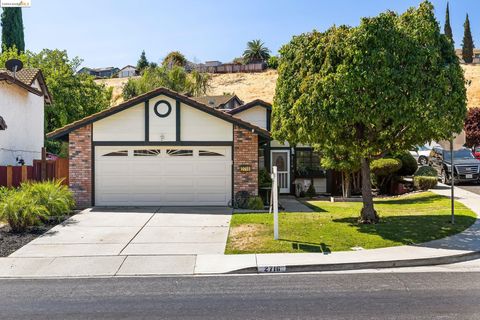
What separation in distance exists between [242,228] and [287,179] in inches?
450

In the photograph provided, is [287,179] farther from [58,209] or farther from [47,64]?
[47,64]

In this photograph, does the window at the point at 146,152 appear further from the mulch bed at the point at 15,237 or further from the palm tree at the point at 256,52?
the palm tree at the point at 256,52

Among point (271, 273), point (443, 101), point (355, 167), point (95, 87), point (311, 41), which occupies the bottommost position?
point (271, 273)

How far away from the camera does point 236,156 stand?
18203mm

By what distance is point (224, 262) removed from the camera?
1023 cm

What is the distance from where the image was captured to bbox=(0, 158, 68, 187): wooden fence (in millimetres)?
19297

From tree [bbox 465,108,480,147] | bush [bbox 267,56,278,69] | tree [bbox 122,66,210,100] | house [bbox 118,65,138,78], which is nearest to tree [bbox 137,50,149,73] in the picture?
house [bbox 118,65,138,78]

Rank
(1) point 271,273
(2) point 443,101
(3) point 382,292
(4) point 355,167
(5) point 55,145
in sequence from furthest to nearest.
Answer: (5) point 55,145, (4) point 355,167, (2) point 443,101, (1) point 271,273, (3) point 382,292

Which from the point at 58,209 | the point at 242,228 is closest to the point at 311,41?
the point at 242,228

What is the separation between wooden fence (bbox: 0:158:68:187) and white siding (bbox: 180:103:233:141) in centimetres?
528

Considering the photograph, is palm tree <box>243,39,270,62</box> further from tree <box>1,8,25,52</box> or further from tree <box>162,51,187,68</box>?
tree <box>1,8,25,52</box>

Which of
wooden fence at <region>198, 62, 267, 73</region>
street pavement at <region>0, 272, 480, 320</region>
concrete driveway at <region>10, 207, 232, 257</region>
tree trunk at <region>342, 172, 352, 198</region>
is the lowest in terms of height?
street pavement at <region>0, 272, 480, 320</region>

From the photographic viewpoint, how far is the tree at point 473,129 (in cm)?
4141

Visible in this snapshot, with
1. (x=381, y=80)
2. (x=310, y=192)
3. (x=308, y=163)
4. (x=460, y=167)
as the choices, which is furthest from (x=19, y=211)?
(x=460, y=167)
